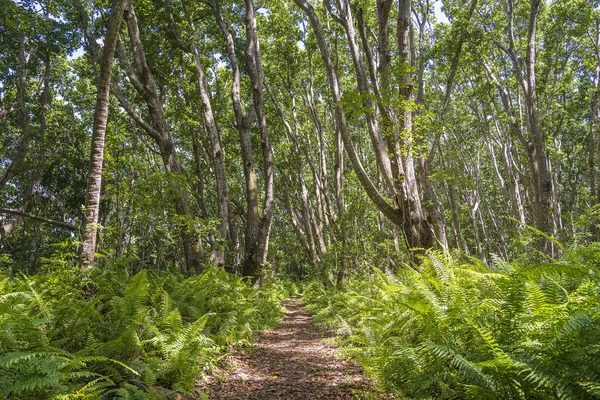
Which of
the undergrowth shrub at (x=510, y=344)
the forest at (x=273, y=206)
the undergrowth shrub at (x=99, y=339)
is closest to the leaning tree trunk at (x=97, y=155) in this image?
the forest at (x=273, y=206)

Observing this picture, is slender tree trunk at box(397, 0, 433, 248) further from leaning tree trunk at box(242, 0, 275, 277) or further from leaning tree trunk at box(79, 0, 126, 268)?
leaning tree trunk at box(79, 0, 126, 268)

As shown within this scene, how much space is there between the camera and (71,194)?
17312mm

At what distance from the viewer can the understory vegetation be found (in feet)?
8.24

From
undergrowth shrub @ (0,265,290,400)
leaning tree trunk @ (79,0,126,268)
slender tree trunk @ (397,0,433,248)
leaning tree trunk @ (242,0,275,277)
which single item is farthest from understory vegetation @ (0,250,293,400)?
leaning tree trunk @ (242,0,275,277)

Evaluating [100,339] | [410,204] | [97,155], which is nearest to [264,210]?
[410,204]

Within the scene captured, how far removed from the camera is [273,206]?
11.1 m

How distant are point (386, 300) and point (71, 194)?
1712 cm

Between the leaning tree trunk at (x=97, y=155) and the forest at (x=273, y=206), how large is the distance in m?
0.03

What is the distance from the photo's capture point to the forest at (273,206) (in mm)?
2662

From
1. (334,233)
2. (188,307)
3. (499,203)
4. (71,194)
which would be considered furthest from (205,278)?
(499,203)

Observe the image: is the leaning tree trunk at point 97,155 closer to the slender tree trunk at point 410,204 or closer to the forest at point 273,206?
the forest at point 273,206

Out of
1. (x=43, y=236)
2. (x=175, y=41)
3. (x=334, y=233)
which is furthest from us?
(x=43, y=236)

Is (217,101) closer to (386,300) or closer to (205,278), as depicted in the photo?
(205,278)

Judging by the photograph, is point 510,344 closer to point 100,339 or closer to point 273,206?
point 100,339
